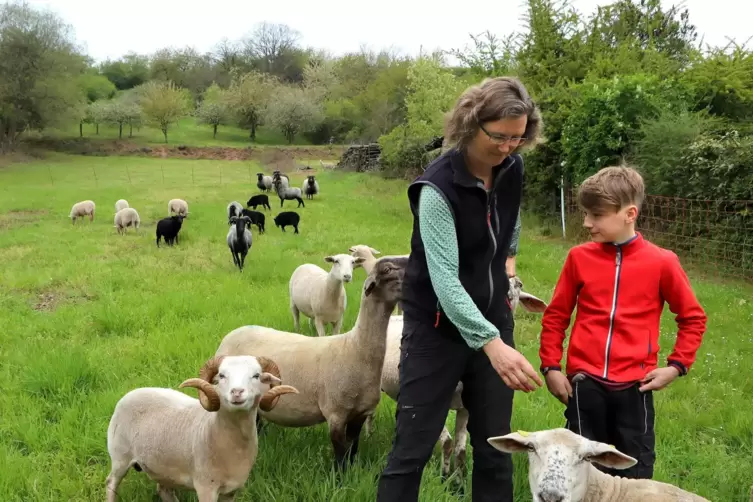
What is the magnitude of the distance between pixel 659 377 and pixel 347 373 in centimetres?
187

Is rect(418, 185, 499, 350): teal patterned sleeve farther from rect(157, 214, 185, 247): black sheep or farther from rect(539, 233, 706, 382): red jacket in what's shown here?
rect(157, 214, 185, 247): black sheep

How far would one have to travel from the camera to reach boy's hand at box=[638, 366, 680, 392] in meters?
2.64

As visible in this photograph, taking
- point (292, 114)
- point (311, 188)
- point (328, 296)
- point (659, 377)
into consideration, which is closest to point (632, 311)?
point (659, 377)

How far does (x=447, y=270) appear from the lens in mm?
2242

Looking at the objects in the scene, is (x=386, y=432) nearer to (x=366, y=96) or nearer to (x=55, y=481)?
(x=55, y=481)

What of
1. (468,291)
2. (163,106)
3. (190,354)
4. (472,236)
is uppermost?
(163,106)

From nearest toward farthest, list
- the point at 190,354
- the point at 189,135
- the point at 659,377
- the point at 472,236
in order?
the point at 472,236 → the point at 659,377 → the point at 190,354 → the point at 189,135

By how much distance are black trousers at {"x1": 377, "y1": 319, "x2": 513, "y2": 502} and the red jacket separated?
1.58ft

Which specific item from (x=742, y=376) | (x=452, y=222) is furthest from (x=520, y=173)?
(x=742, y=376)

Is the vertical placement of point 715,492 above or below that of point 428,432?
below

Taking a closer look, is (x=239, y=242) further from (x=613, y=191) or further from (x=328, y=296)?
(x=613, y=191)

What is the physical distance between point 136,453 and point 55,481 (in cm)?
68

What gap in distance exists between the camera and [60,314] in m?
7.17

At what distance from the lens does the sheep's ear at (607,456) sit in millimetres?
2287
